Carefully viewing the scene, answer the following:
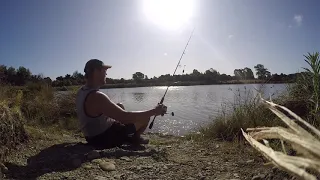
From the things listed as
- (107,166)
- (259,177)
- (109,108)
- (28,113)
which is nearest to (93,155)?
(107,166)

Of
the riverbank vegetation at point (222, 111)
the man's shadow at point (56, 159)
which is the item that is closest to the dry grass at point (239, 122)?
the riverbank vegetation at point (222, 111)

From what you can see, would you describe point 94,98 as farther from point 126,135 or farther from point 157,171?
point 157,171

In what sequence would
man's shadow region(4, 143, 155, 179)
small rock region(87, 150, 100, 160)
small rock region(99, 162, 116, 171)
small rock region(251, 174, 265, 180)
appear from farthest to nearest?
small rock region(87, 150, 100, 160), small rock region(99, 162, 116, 171), man's shadow region(4, 143, 155, 179), small rock region(251, 174, 265, 180)

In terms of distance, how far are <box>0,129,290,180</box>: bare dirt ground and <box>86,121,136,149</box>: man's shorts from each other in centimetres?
13

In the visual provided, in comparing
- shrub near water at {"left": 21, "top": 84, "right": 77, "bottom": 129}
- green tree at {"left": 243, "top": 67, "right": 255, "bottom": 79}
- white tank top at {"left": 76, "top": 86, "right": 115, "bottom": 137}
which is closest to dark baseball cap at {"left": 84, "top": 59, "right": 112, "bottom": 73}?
white tank top at {"left": 76, "top": 86, "right": 115, "bottom": 137}

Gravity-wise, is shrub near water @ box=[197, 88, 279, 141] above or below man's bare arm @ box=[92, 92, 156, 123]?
below

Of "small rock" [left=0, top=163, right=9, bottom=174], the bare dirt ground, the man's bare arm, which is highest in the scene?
the man's bare arm

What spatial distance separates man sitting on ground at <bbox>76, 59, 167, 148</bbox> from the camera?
3729mm

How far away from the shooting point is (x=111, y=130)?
4.04m

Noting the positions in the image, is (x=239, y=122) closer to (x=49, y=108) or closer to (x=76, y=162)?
(x=76, y=162)

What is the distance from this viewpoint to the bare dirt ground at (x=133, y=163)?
2.83 m

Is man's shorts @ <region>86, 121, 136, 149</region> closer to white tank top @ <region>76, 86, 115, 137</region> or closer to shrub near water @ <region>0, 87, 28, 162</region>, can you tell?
white tank top @ <region>76, 86, 115, 137</region>

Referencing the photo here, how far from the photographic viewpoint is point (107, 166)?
10.1ft

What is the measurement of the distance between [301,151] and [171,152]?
3384 millimetres
